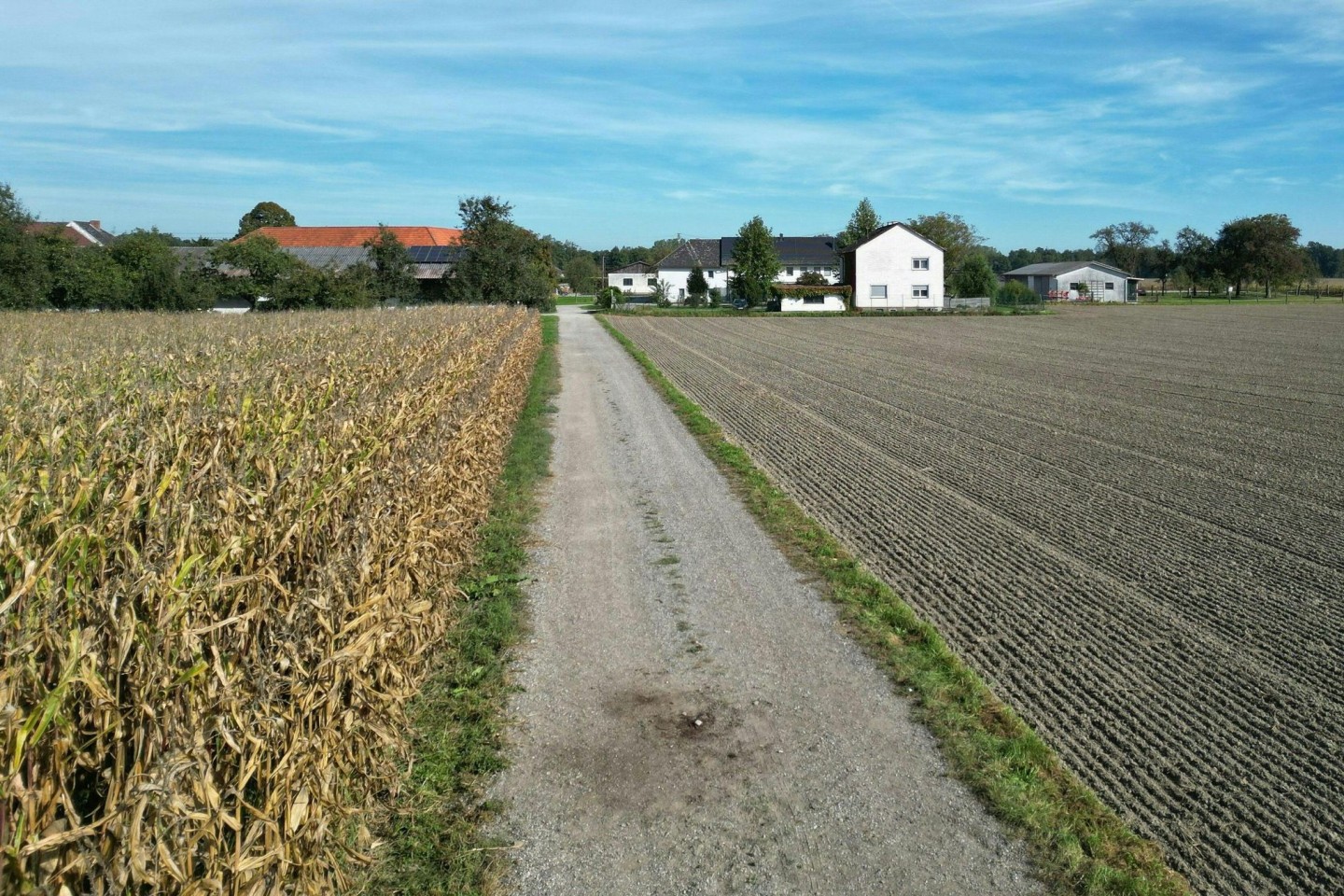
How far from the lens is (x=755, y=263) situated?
253 ft

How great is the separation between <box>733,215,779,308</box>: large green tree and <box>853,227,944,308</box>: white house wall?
696cm

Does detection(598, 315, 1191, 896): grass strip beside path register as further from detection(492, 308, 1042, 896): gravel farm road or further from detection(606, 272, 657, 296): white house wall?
detection(606, 272, 657, 296): white house wall

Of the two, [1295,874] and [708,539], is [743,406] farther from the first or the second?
[1295,874]

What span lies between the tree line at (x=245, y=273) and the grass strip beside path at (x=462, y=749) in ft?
99.9

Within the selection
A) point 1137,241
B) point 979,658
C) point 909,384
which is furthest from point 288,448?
point 1137,241

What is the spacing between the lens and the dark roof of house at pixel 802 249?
94.2m

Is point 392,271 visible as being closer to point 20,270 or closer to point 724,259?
point 20,270

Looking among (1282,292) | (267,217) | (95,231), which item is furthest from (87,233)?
(1282,292)

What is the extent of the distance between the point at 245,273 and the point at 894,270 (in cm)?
5103

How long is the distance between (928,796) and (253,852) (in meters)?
3.22

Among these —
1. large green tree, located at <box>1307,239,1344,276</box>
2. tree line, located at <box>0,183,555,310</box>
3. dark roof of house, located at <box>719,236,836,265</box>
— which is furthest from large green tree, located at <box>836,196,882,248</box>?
large green tree, located at <box>1307,239,1344,276</box>

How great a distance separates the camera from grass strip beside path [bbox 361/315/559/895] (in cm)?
433

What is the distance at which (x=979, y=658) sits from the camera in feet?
22.0

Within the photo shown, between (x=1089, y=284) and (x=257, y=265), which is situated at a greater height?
(x=1089, y=284)
